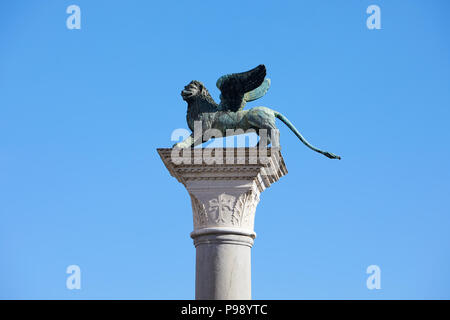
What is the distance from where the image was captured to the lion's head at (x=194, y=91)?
15.7m

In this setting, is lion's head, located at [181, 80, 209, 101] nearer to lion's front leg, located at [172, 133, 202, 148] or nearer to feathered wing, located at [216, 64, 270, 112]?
feathered wing, located at [216, 64, 270, 112]

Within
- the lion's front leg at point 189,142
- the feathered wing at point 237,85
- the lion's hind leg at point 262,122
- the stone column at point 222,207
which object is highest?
the feathered wing at point 237,85

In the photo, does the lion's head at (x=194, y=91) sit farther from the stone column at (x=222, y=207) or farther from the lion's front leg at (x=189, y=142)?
the stone column at (x=222, y=207)

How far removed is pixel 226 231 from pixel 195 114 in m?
Result: 2.52

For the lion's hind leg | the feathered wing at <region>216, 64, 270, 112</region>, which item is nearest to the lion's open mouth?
the feathered wing at <region>216, 64, 270, 112</region>

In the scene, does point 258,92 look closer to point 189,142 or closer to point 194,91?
point 194,91

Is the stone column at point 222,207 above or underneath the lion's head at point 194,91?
underneath

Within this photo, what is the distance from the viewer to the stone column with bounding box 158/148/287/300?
14.1 m

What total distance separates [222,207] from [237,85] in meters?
2.34

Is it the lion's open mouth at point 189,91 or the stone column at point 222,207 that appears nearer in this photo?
the stone column at point 222,207

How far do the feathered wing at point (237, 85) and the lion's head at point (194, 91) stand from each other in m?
0.50

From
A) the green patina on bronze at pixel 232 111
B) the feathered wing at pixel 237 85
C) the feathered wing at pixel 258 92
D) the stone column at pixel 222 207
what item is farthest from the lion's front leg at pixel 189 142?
the feathered wing at pixel 258 92

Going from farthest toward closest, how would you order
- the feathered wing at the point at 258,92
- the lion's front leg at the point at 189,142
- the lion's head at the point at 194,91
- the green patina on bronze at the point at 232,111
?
the feathered wing at the point at 258,92
the lion's head at the point at 194,91
the green patina on bronze at the point at 232,111
the lion's front leg at the point at 189,142

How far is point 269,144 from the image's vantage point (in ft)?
48.9
